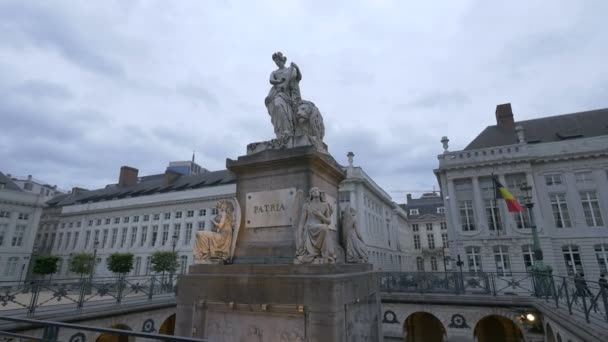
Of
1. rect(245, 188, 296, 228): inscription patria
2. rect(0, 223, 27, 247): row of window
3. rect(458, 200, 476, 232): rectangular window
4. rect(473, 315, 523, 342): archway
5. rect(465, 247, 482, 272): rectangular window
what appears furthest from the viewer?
rect(0, 223, 27, 247): row of window

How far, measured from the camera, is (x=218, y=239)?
20.5 feet

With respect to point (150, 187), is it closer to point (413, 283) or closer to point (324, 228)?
point (413, 283)

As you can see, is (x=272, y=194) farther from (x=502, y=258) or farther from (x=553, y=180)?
(x=553, y=180)

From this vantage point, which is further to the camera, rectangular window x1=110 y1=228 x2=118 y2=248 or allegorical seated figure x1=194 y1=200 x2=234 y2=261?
rectangular window x1=110 y1=228 x2=118 y2=248

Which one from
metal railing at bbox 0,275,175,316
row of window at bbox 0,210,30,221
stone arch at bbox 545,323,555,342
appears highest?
row of window at bbox 0,210,30,221

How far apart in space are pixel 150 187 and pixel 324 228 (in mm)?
54933

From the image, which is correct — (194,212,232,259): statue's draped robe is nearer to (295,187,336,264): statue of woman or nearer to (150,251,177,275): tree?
(295,187,336,264): statue of woman

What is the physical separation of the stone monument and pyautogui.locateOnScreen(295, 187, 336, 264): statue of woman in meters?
0.02

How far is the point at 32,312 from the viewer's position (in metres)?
10.8

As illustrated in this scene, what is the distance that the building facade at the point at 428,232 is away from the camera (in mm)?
68875

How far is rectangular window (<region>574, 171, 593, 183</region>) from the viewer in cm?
3059

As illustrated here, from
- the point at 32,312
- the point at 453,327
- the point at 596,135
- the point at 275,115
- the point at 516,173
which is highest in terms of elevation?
the point at 596,135

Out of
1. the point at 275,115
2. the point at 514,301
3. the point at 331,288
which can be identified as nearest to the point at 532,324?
the point at 514,301

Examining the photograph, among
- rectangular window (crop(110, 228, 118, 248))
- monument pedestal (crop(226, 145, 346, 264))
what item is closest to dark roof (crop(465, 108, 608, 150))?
monument pedestal (crop(226, 145, 346, 264))
